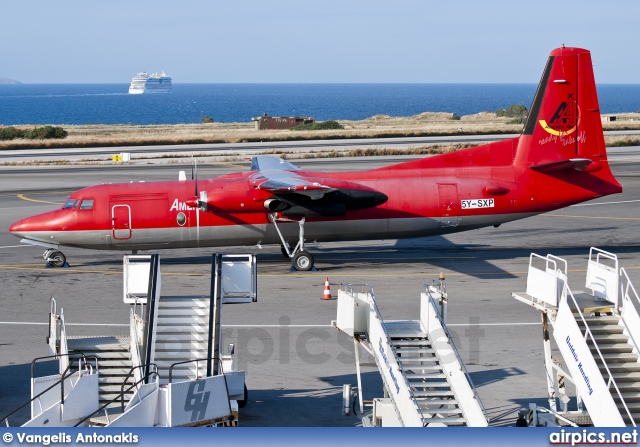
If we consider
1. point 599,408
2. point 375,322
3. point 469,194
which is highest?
point 469,194

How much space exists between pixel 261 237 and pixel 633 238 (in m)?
18.3

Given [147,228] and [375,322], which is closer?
[375,322]

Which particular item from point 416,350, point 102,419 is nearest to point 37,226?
point 102,419

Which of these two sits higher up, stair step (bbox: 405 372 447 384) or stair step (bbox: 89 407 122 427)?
stair step (bbox: 405 372 447 384)

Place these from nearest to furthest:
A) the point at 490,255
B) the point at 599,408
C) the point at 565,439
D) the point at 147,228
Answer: the point at 565,439
the point at 599,408
the point at 147,228
the point at 490,255

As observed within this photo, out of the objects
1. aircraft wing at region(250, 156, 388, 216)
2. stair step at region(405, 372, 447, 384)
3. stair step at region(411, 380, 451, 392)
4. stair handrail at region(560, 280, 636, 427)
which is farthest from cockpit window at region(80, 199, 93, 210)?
stair handrail at region(560, 280, 636, 427)

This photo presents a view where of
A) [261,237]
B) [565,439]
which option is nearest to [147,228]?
[261,237]

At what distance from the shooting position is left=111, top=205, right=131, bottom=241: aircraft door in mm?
35125

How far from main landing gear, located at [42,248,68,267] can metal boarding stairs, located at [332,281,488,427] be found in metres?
19.1

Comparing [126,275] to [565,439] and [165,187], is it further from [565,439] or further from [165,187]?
[165,187]

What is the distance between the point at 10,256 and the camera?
39.1m

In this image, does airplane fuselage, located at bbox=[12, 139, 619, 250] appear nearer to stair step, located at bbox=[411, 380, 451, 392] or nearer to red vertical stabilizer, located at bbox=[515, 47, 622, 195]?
red vertical stabilizer, located at bbox=[515, 47, 622, 195]

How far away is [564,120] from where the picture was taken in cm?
3684

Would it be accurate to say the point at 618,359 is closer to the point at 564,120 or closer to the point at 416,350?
the point at 416,350
